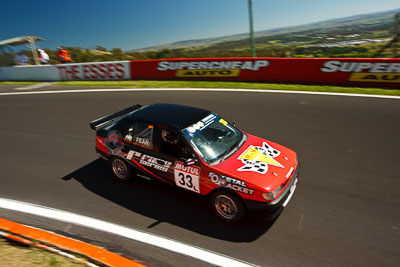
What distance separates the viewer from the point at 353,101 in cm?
998

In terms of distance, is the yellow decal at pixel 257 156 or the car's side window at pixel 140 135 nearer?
the yellow decal at pixel 257 156

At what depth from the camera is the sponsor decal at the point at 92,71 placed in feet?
53.8

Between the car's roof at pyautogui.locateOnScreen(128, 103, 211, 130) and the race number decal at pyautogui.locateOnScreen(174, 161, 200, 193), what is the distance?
0.68m

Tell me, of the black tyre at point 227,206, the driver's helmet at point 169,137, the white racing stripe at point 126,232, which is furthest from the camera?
the driver's helmet at point 169,137

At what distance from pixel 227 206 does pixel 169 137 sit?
150cm

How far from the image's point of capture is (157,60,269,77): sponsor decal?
1366 cm

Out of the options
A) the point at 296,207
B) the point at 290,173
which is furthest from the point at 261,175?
the point at 296,207

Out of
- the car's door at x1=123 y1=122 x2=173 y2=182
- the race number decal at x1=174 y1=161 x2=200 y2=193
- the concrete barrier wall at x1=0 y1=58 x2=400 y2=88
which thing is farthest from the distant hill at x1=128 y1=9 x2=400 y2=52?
the race number decal at x1=174 y1=161 x2=200 y2=193

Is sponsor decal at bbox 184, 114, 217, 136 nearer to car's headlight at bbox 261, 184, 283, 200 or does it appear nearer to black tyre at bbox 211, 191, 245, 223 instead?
black tyre at bbox 211, 191, 245, 223

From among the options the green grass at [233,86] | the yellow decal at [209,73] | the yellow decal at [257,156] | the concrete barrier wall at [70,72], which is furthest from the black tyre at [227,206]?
the concrete barrier wall at [70,72]

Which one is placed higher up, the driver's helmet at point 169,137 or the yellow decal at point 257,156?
the driver's helmet at point 169,137

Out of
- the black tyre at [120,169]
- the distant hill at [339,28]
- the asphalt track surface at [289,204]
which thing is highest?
the distant hill at [339,28]

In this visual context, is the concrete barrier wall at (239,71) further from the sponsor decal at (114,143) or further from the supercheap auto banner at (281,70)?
the sponsor decal at (114,143)

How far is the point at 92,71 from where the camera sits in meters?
16.7
